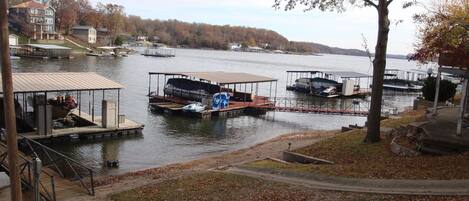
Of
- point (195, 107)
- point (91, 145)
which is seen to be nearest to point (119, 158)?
point (91, 145)

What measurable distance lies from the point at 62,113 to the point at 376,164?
25432 mm

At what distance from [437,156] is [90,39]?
156 m

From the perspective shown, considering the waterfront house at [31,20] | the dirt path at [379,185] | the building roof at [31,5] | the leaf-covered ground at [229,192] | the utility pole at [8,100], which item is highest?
the building roof at [31,5]

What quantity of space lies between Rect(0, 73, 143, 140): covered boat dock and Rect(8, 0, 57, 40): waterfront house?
11633 centimetres

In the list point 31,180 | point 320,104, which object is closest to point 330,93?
point 320,104

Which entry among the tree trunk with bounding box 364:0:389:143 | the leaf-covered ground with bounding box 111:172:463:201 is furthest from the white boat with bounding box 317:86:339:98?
the leaf-covered ground with bounding box 111:172:463:201

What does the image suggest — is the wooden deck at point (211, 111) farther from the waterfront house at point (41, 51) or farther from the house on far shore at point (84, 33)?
the house on far shore at point (84, 33)

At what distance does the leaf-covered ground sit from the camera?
13.8 m

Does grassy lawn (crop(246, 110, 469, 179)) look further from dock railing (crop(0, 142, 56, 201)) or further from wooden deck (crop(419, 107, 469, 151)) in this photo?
dock railing (crop(0, 142, 56, 201))

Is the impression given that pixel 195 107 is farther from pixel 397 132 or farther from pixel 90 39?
pixel 90 39

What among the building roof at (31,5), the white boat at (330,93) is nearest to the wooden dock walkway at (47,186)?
the white boat at (330,93)

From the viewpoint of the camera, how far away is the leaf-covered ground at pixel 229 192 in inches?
544

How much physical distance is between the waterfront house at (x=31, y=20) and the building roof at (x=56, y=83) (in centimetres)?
11944

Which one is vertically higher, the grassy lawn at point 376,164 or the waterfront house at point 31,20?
the waterfront house at point 31,20
